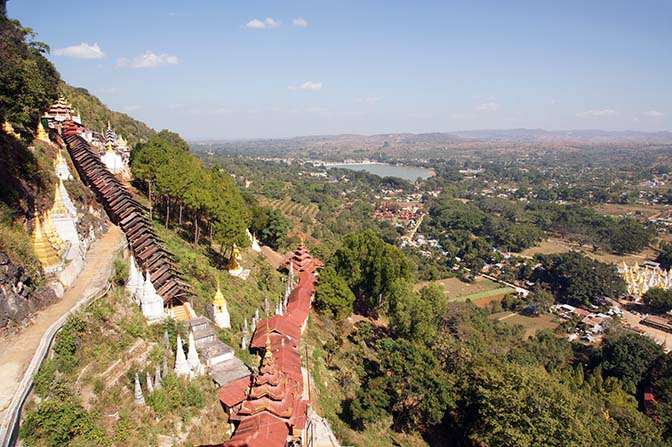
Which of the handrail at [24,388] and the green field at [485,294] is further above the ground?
the handrail at [24,388]

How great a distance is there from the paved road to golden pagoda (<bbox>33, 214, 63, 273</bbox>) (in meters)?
0.94

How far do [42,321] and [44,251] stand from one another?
2.84 metres

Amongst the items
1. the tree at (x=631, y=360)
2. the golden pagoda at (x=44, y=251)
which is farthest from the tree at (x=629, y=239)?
the golden pagoda at (x=44, y=251)

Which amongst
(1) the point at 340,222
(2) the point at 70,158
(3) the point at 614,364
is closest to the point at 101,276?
(2) the point at 70,158

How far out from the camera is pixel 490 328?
116 ft

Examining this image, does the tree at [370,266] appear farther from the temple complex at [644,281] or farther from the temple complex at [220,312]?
the temple complex at [644,281]

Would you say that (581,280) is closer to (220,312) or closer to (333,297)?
(333,297)

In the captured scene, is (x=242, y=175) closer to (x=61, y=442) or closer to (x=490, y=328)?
(x=490, y=328)

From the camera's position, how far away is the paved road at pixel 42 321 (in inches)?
377

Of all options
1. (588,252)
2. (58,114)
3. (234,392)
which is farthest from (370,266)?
(588,252)

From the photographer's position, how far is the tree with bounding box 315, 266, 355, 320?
2500cm

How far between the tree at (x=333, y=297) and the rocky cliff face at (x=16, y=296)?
1488 cm

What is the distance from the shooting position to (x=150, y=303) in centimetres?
1448

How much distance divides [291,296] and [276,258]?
1055 centimetres
